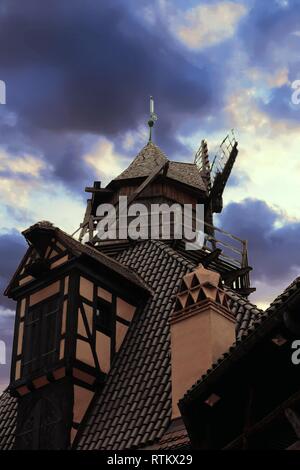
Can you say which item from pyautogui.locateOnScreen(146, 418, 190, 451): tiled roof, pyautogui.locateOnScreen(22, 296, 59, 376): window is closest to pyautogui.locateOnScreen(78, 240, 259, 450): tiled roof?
pyautogui.locateOnScreen(146, 418, 190, 451): tiled roof

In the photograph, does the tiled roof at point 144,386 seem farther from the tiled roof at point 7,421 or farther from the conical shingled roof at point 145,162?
the conical shingled roof at point 145,162

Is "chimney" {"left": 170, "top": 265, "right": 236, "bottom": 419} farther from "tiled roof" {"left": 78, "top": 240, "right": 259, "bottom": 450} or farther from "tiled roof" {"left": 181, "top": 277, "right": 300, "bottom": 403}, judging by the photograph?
"tiled roof" {"left": 181, "top": 277, "right": 300, "bottom": 403}

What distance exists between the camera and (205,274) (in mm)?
20594

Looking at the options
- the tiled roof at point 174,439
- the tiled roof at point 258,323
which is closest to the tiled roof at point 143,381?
the tiled roof at point 174,439

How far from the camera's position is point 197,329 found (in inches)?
784

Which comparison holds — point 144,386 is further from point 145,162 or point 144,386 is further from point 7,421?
point 145,162

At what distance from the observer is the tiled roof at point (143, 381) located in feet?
66.3

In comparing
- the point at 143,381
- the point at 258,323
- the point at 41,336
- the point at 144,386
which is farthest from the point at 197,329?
the point at 258,323

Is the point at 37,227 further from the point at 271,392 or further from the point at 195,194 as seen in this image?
the point at 271,392

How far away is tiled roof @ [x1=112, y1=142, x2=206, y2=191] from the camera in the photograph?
32.6 metres

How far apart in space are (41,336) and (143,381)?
296cm

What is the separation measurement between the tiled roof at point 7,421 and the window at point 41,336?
1793 millimetres

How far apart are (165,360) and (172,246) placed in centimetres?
727

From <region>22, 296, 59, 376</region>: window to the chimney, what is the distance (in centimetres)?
349
